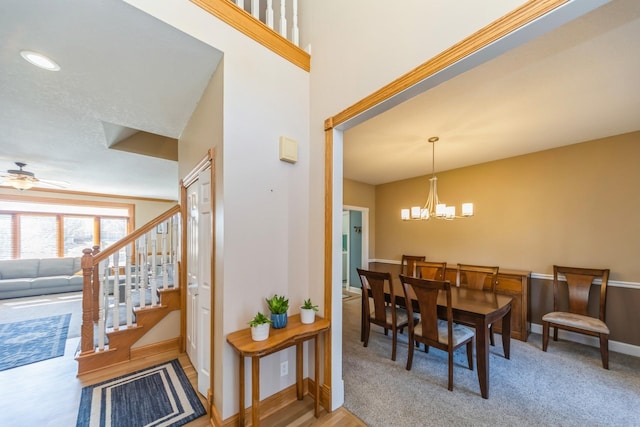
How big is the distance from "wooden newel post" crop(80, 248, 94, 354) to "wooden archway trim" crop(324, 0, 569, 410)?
227 centimetres

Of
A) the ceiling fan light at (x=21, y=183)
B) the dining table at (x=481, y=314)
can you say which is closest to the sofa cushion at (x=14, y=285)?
the ceiling fan light at (x=21, y=183)

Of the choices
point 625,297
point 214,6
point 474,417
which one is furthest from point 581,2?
point 625,297

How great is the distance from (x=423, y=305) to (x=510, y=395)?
94cm

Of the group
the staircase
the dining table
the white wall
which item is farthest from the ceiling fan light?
the dining table

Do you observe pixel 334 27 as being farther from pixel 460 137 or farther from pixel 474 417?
pixel 474 417

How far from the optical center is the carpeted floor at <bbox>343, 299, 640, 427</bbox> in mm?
1750

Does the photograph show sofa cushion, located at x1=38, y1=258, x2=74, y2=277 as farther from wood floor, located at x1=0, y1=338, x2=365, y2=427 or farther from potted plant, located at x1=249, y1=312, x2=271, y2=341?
potted plant, located at x1=249, y1=312, x2=271, y2=341

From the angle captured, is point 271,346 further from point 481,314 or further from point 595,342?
point 595,342

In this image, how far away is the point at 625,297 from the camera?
2742 millimetres

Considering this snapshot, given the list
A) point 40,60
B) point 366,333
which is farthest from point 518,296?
point 40,60

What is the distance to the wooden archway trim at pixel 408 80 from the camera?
956 millimetres

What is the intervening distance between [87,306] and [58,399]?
72 centimetres

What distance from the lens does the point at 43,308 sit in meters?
4.21

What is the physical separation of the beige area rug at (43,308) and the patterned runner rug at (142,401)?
1781 millimetres
